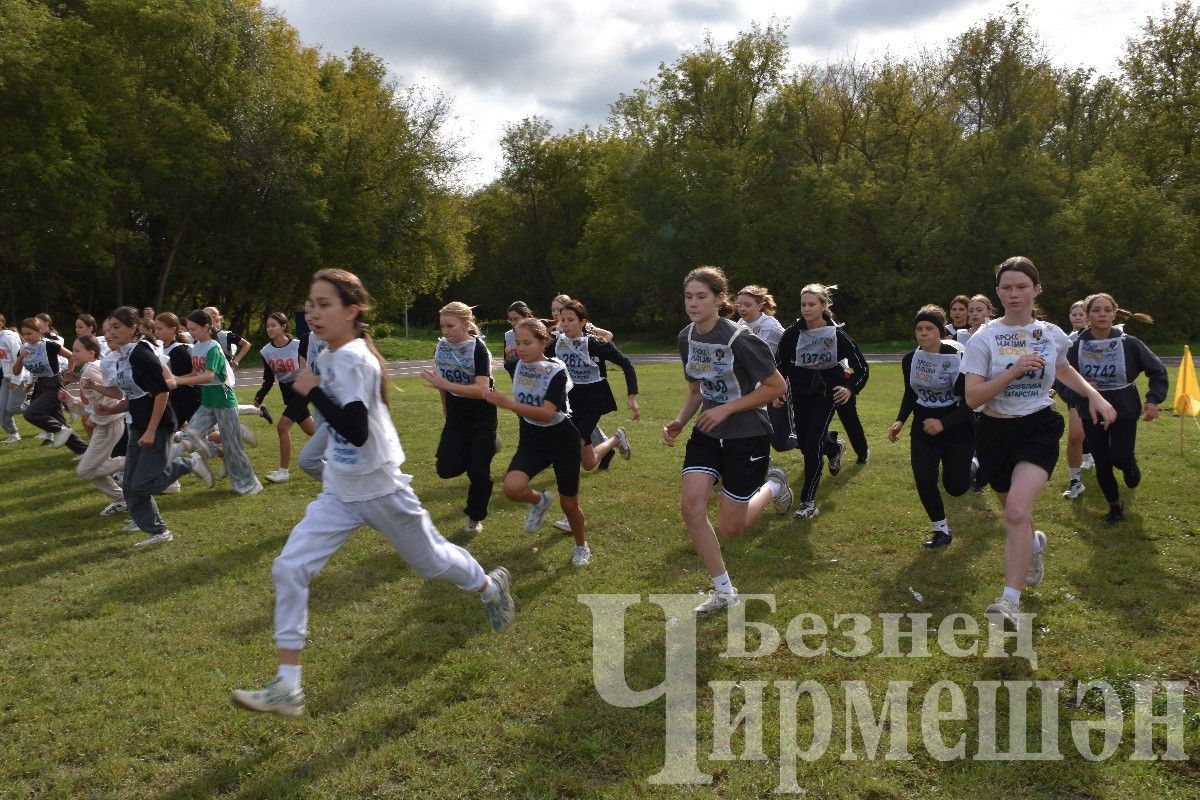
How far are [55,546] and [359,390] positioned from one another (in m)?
5.24

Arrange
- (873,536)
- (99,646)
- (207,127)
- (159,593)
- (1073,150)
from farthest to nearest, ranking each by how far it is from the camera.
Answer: (1073,150) < (207,127) < (873,536) < (159,593) < (99,646)

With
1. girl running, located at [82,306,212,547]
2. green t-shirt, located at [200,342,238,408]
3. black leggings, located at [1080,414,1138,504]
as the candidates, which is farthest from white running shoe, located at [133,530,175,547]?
black leggings, located at [1080,414,1138,504]

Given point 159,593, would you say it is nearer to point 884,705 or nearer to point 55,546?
point 55,546

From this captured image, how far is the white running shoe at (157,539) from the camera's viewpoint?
7.57 m

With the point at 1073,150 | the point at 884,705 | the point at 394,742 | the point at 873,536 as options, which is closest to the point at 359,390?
the point at 394,742

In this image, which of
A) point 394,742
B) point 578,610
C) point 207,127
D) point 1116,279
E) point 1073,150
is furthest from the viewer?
point 1073,150

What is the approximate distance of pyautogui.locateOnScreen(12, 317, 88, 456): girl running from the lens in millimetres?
12195

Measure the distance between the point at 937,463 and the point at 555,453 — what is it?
3.11m

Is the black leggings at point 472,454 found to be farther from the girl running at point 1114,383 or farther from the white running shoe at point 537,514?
the girl running at point 1114,383

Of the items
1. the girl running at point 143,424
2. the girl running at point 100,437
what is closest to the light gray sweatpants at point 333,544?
the girl running at point 143,424

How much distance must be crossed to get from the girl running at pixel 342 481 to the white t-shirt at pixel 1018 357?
138 inches

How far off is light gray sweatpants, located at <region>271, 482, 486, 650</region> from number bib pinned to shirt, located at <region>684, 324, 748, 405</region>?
2.03 m

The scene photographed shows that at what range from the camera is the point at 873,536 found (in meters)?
7.55

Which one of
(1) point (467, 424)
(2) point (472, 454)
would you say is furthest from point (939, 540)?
(1) point (467, 424)
